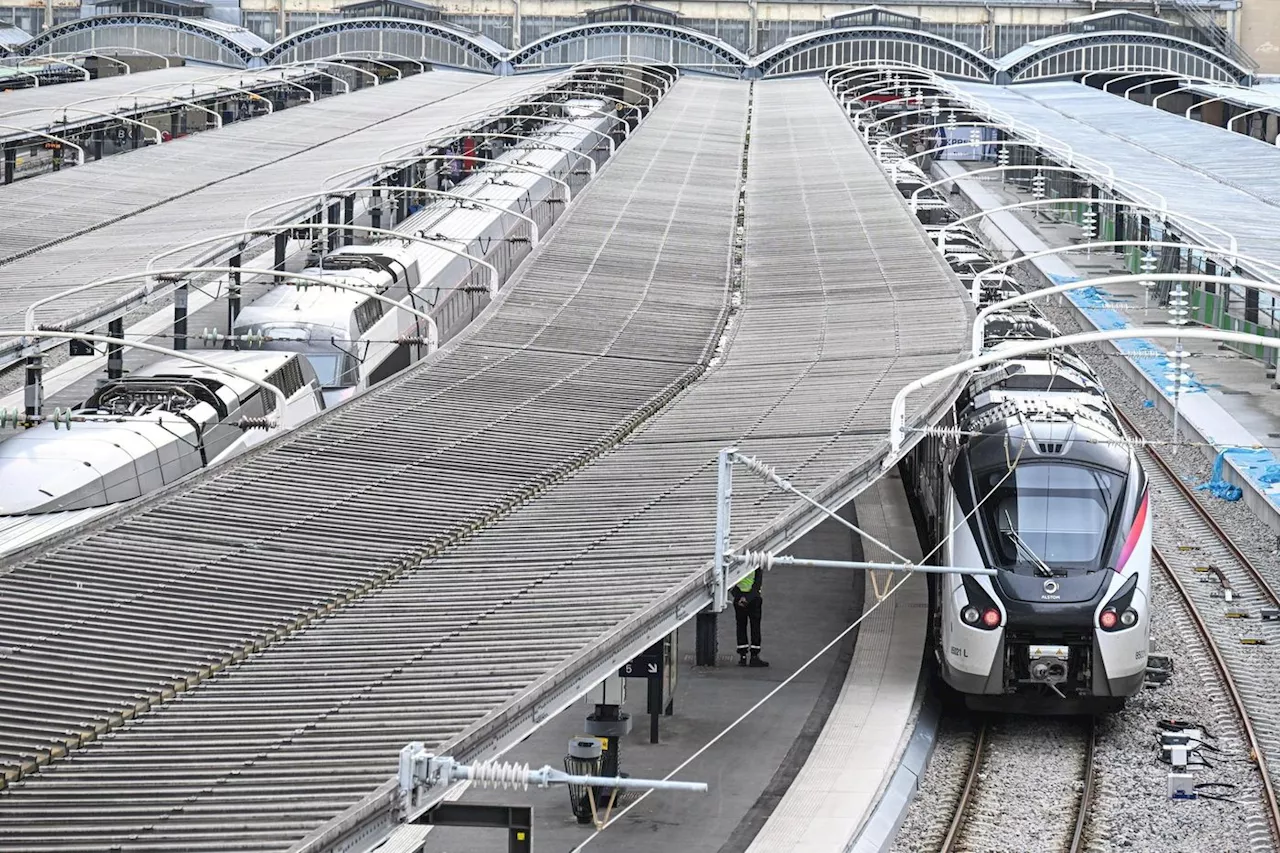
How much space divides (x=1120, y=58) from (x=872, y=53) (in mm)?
14394

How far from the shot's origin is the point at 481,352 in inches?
1280

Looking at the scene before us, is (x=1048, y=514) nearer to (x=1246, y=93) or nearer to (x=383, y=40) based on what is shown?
(x=1246, y=93)

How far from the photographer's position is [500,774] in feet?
43.4

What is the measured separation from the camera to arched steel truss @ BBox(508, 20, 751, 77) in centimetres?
11262

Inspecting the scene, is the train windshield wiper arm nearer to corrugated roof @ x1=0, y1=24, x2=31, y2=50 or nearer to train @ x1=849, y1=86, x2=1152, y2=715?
train @ x1=849, y1=86, x2=1152, y2=715

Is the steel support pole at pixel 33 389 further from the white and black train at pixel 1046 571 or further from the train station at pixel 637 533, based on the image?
the white and black train at pixel 1046 571

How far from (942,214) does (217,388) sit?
1223 inches

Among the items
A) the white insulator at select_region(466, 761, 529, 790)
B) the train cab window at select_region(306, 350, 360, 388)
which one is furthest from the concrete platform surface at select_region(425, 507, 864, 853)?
the train cab window at select_region(306, 350, 360, 388)

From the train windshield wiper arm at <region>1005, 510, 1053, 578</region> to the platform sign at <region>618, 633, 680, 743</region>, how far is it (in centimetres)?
482

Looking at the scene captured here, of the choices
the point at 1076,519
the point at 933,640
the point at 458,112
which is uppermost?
the point at 458,112

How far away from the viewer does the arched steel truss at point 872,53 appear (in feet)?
366

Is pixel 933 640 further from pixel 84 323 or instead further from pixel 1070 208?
pixel 1070 208

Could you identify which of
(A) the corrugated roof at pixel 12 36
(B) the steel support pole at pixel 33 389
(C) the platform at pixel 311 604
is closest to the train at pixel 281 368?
(B) the steel support pole at pixel 33 389

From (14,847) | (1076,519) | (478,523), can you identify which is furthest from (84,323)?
(14,847)
